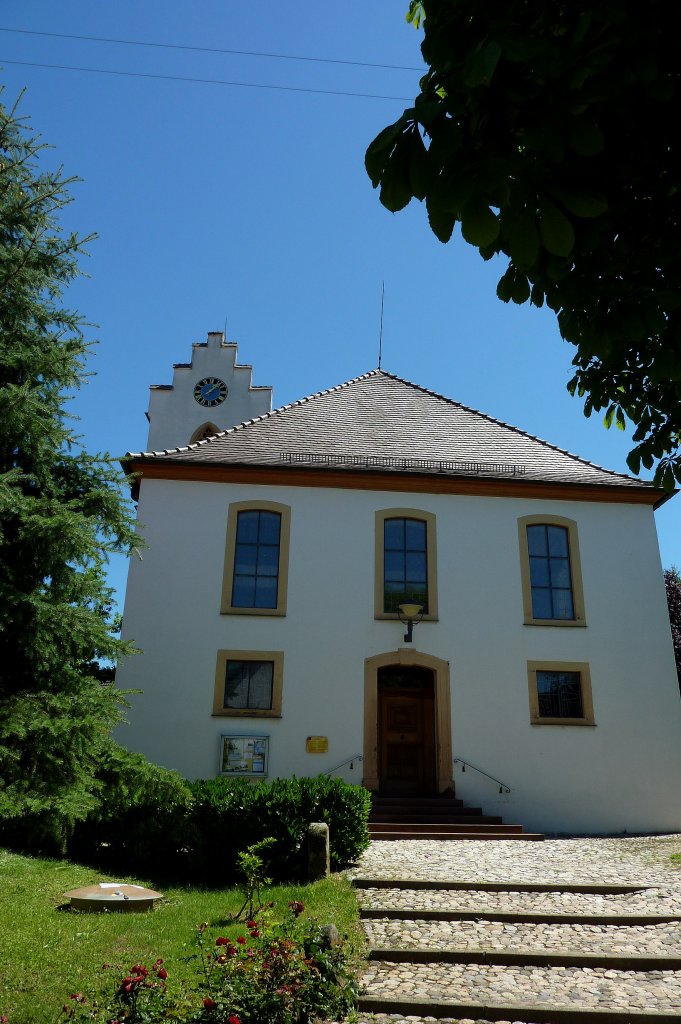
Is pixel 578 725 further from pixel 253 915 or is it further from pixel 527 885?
pixel 253 915

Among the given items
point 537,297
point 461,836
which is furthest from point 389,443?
point 537,297

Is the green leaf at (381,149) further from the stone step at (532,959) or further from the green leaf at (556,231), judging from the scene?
the stone step at (532,959)

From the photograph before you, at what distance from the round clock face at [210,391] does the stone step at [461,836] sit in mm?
17873

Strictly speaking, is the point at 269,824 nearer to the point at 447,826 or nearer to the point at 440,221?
the point at 447,826

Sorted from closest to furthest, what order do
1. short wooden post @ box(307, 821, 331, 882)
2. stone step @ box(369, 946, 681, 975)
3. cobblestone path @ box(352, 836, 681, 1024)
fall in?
cobblestone path @ box(352, 836, 681, 1024) → stone step @ box(369, 946, 681, 975) → short wooden post @ box(307, 821, 331, 882)

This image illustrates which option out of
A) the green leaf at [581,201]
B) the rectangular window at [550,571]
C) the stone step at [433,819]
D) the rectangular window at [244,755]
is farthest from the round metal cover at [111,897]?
the rectangular window at [550,571]

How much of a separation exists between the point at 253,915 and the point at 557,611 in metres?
10.2

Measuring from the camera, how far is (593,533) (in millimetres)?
16219

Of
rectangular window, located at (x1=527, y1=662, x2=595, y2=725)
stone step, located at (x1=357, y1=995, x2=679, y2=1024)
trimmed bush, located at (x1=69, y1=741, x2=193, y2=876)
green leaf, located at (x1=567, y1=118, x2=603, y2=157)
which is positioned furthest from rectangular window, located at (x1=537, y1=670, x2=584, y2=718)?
green leaf, located at (x1=567, y1=118, x2=603, y2=157)

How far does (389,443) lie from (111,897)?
458 inches

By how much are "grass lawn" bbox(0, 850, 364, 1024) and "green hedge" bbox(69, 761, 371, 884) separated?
0.48m

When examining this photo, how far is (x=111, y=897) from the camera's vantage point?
23.7 ft

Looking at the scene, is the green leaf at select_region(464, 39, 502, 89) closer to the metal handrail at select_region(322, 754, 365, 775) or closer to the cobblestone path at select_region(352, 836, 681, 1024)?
the cobblestone path at select_region(352, 836, 681, 1024)

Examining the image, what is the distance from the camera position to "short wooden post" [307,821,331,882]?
8750 mm
